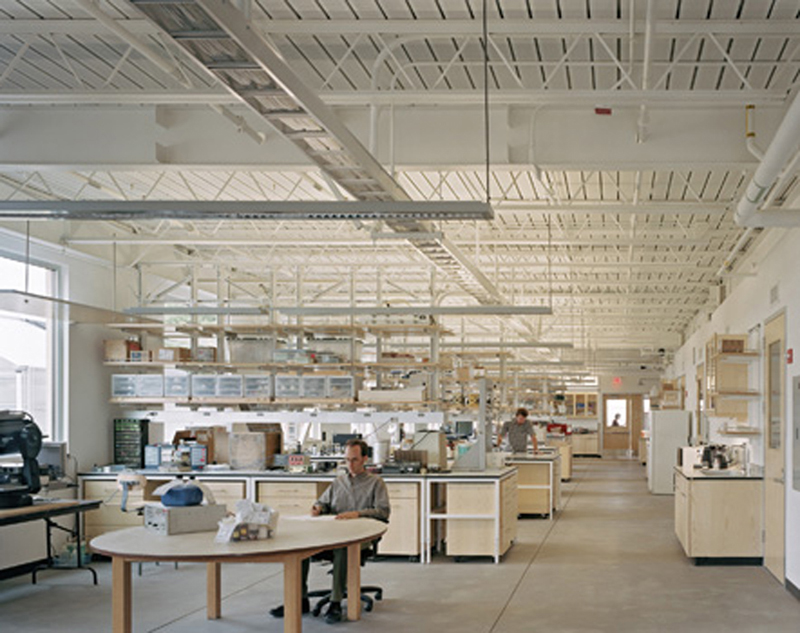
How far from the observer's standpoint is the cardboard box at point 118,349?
1257cm

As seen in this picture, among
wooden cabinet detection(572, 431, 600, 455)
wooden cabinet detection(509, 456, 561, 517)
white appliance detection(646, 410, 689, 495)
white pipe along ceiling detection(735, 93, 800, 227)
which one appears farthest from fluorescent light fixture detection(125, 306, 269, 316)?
wooden cabinet detection(572, 431, 600, 455)

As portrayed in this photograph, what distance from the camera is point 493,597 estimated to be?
9.03 metres

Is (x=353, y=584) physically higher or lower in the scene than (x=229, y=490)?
lower

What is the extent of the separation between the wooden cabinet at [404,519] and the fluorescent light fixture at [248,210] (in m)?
4.36

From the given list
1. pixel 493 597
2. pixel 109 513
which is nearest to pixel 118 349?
pixel 109 513

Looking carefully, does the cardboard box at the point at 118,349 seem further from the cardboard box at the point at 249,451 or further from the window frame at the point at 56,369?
the cardboard box at the point at 249,451

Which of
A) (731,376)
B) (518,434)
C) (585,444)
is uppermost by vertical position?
(731,376)

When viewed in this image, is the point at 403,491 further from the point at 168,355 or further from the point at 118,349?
the point at 118,349

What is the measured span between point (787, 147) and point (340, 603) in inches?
181

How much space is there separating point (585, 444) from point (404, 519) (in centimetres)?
2841

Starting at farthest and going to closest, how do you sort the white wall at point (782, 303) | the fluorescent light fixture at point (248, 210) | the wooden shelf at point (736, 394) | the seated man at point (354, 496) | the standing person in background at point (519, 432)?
the standing person in background at point (519, 432) → the wooden shelf at point (736, 394) → the white wall at point (782, 303) → the seated man at point (354, 496) → the fluorescent light fixture at point (248, 210)

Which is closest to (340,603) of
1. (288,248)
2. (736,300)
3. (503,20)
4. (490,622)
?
(490,622)

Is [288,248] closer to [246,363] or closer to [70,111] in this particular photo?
[246,363]

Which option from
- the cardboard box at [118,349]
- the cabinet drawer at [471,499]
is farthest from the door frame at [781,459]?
the cardboard box at [118,349]
